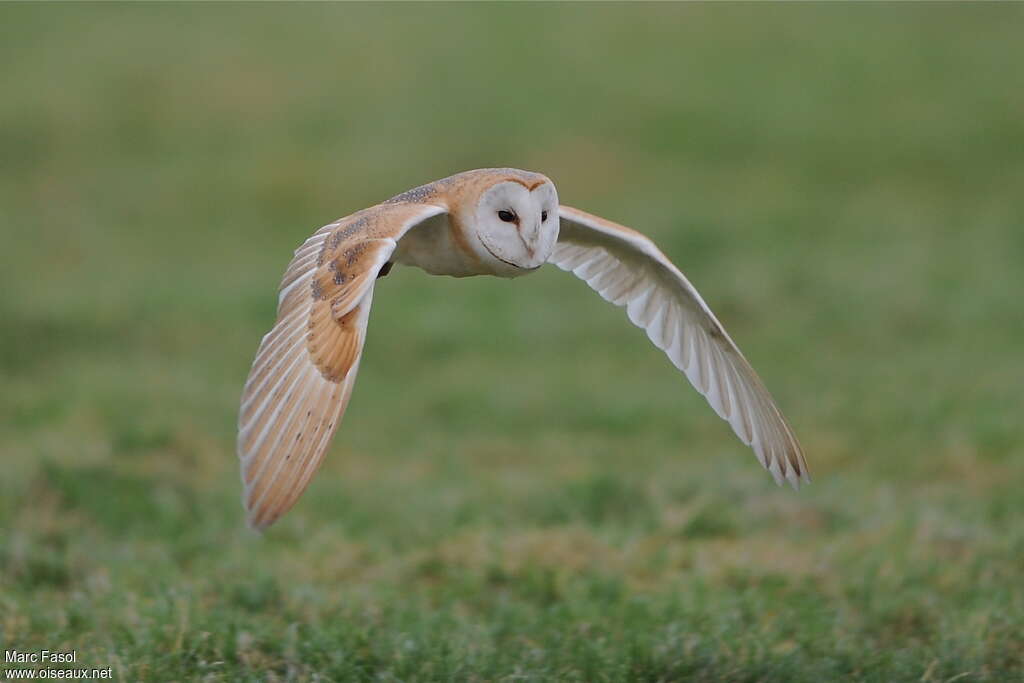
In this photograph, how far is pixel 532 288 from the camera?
11.5m

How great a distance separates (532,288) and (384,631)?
6.99 metres

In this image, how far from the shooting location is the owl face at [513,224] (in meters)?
4.07

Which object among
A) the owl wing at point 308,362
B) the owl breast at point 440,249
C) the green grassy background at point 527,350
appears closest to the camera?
the owl wing at point 308,362

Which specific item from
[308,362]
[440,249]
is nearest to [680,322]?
[440,249]

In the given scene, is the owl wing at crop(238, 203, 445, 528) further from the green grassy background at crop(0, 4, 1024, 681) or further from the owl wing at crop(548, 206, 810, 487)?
the green grassy background at crop(0, 4, 1024, 681)

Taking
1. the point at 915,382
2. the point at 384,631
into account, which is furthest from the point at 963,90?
the point at 384,631

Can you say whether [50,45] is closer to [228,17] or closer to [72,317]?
[228,17]

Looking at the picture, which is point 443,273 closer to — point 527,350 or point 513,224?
point 513,224

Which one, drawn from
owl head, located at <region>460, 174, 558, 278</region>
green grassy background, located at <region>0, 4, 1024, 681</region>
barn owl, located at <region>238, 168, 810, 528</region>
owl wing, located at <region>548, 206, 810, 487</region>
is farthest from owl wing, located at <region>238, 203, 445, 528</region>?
green grassy background, located at <region>0, 4, 1024, 681</region>

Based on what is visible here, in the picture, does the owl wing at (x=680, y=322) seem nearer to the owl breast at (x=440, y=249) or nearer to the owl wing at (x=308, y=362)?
the owl breast at (x=440, y=249)

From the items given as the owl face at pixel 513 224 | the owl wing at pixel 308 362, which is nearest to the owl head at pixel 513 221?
the owl face at pixel 513 224

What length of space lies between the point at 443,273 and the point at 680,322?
0.98 m

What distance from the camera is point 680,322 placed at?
505 cm

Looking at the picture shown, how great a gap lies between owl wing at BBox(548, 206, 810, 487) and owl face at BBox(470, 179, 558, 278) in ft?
1.58
